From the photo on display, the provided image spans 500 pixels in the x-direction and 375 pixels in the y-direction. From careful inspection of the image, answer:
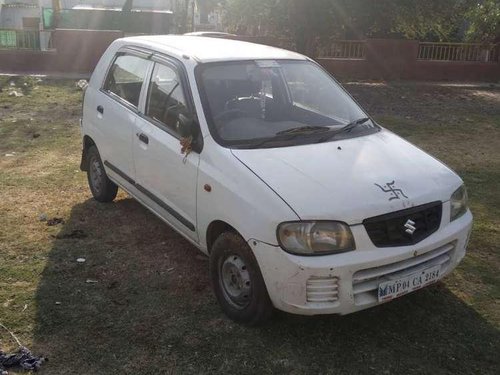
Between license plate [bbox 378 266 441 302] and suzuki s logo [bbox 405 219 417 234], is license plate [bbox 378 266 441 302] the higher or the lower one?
the lower one

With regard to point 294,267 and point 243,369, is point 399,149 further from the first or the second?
point 243,369

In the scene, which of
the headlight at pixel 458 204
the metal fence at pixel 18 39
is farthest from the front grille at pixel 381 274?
the metal fence at pixel 18 39

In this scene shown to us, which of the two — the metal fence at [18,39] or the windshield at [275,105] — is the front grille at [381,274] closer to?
the windshield at [275,105]

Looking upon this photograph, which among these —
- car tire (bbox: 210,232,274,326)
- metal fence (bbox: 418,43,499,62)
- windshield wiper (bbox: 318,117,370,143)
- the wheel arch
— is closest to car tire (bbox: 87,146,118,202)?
the wheel arch

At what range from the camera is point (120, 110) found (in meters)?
4.86

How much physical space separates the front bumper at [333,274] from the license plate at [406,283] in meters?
0.03

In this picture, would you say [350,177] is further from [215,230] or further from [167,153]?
[167,153]

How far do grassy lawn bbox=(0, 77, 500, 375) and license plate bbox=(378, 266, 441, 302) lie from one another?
37 centimetres

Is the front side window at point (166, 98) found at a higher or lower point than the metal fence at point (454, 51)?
lower

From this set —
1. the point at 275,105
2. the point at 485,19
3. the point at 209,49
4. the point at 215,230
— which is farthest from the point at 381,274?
the point at 485,19

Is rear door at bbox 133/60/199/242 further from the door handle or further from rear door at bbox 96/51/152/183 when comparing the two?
rear door at bbox 96/51/152/183

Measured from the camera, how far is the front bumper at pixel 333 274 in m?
3.02

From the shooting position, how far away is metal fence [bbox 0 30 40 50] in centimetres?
1579

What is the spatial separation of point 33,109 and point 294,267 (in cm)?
898
